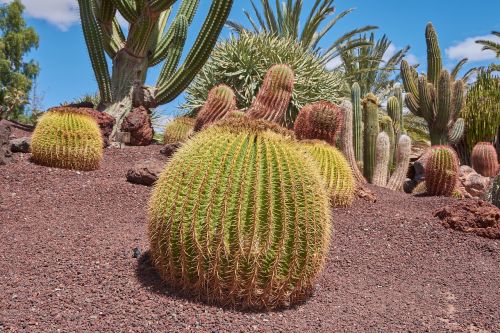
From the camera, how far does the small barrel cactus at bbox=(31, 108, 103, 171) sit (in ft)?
23.9

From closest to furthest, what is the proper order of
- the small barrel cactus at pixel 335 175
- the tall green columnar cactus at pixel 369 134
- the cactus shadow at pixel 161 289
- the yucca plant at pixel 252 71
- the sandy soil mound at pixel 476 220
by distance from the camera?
1. the cactus shadow at pixel 161 289
2. the sandy soil mound at pixel 476 220
3. the small barrel cactus at pixel 335 175
4. the tall green columnar cactus at pixel 369 134
5. the yucca plant at pixel 252 71

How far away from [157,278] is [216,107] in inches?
206

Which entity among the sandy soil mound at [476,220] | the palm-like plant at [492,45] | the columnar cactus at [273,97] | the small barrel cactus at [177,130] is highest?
the palm-like plant at [492,45]

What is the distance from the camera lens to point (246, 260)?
318cm

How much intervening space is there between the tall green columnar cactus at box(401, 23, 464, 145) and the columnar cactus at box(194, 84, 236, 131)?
762cm

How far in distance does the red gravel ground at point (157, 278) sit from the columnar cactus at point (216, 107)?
2092 millimetres

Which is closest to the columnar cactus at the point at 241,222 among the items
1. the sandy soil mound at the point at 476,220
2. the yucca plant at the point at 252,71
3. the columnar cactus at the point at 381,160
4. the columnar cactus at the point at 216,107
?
the sandy soil mound at the point at 476,220

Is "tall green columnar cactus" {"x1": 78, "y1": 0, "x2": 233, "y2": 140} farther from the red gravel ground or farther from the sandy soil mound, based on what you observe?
the sandy soil mound

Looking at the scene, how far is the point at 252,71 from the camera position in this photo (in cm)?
1326

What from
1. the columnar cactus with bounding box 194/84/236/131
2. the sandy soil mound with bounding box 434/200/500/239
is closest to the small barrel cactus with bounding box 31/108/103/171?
the columnar cactus with bounding box 194/84/236/131

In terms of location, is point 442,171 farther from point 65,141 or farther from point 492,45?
point 492,45

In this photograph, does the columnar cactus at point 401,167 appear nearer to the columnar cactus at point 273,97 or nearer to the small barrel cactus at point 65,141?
the columnar cactus at point 273,97

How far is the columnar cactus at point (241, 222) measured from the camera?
317 centimetres

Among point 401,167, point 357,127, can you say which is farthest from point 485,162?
point 357,127
